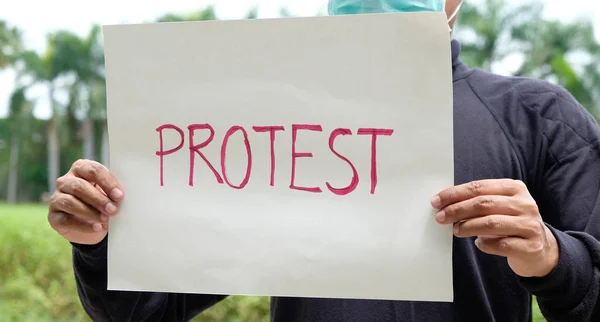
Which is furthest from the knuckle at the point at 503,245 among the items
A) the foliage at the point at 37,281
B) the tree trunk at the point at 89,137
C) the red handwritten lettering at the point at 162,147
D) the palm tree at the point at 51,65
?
the tree trunk at the point at 89,137

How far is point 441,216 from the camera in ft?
2.92

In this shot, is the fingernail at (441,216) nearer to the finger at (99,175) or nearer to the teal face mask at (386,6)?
the teal face mask at (386,6)

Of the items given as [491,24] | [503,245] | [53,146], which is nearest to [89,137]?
[53,146]

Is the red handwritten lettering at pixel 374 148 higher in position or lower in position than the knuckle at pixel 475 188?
higher

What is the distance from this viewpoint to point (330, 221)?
981 millimetres

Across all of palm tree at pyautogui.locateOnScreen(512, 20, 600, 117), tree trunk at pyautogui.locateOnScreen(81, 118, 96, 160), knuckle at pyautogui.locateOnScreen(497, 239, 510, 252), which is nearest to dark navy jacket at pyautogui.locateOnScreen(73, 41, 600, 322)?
knuckle at pyautogui.locateOnScreen(497, 239, 510, 252)

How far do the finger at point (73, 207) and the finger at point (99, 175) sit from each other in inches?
1.5

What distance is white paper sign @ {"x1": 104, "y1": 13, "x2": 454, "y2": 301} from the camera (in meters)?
0.95

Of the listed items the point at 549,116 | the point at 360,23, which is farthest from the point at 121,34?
the point at 549,116

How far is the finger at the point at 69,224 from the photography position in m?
0.99

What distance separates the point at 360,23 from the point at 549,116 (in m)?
0.39

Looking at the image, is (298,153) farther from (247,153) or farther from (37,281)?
(37,281)

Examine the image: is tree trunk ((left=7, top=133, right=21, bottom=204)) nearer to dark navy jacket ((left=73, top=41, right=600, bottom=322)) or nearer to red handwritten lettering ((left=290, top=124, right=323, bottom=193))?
dark navy jacket ((left=73, top=41, right=600, bottom=322))

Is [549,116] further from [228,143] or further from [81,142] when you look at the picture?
[81,142]
